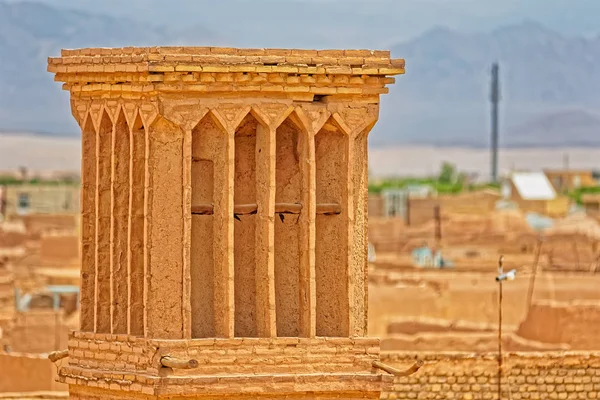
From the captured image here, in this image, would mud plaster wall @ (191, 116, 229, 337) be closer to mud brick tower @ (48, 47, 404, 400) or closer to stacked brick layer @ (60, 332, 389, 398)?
mud brick tower @ (48, 47, 404, 400)

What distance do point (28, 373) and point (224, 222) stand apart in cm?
988

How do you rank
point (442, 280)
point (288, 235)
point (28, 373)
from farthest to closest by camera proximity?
point (442, 280) < point (28, 373) < point (288, 235)

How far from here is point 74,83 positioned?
12.7 meters

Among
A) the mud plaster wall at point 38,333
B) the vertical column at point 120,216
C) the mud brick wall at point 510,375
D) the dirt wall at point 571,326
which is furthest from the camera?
the mud plaster wall at point 38,333

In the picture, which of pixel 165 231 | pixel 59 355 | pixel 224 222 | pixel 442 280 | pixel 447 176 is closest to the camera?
pixel 165 231

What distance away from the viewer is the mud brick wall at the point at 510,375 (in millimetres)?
18922

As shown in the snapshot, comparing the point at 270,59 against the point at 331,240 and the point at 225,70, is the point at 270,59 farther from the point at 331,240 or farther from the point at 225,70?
the point at 331,240

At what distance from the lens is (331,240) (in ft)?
41.2

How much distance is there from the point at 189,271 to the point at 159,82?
1.04 meters

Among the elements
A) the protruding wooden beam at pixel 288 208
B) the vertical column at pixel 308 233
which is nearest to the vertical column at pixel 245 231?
the protruding wooden beam at pixel 288 208

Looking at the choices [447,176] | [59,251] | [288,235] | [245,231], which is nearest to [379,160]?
[447,176]

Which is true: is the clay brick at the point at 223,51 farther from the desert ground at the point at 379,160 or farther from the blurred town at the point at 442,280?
the desert ground at the point at 379,160

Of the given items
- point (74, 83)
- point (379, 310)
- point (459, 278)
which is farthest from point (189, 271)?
point (459, 278)

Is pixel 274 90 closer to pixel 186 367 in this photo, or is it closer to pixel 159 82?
pixel 159 82
